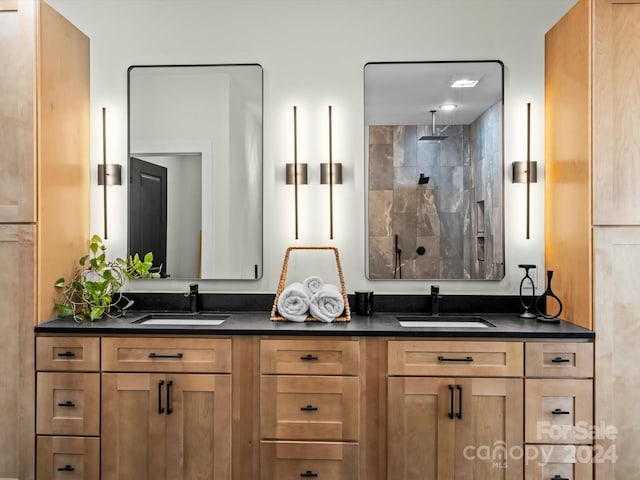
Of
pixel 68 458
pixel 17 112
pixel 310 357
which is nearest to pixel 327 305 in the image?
pixel 310 357

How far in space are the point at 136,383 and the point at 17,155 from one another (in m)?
1.23

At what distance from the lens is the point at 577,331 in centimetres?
212

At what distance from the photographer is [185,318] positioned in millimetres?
2645

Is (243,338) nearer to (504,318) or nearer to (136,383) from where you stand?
(136,383)

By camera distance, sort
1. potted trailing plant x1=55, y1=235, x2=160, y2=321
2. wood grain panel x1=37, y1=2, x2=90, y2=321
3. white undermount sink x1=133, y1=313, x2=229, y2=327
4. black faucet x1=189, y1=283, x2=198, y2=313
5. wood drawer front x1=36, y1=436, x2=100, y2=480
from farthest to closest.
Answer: black faucet x1=189, y1=283, x2=198, y2=313, white undermount sink x1=133, y1=313, x2=229, y2=327, potted trailing plant x1=55, y1=235, x2=160, y2=321, wood grain panel x1=37, y1=2, x2=90, y2=321, wood drawer front x1=36, y1=436, x2=100, y2=480

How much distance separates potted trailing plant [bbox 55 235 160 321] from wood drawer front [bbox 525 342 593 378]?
6.38 ft

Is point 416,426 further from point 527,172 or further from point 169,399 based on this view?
point 527,172

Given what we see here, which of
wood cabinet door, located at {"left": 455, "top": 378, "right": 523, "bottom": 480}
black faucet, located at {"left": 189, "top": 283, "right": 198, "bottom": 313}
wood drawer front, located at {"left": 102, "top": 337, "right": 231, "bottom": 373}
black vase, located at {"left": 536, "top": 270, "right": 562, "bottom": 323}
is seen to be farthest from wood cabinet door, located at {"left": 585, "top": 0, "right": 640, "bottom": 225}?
black faucet, located at {"left": 189, "top": 283, "right": 198, "bottom": 313}

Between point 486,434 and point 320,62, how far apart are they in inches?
82.8

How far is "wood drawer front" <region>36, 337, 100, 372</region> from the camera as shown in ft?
7.25

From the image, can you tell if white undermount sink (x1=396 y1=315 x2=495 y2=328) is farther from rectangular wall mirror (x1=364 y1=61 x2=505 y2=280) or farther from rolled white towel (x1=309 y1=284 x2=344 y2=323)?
rolled white towel (x1=309 y1=284 x2=344 y2=323)

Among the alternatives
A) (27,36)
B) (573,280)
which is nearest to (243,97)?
(27,36)

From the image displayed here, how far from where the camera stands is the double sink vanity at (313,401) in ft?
6.90

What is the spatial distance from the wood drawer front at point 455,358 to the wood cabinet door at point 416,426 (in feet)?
0.16
